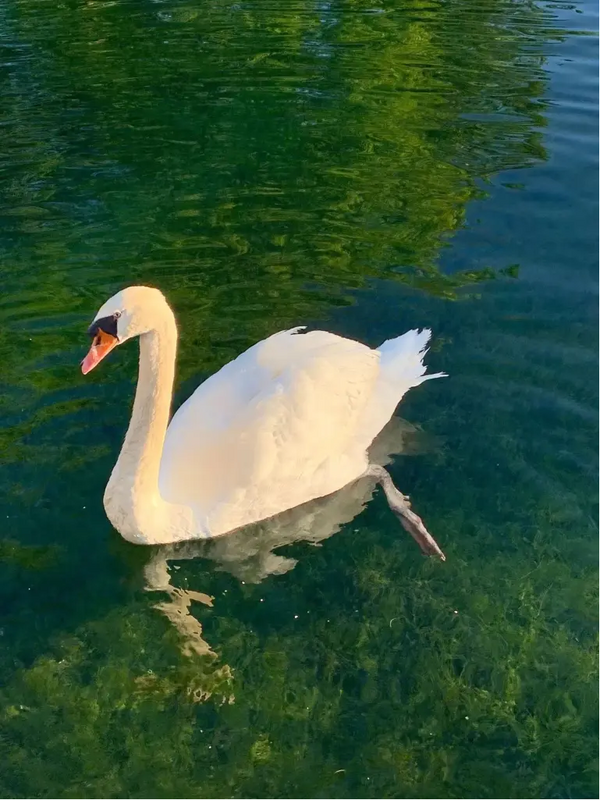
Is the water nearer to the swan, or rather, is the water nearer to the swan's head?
the swan

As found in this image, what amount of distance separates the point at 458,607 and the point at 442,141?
7924 millimetres

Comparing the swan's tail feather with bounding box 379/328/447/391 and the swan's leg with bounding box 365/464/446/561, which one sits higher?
the swan's tail feather with bounding box 379/328/447/391

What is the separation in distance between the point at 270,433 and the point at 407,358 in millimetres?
1820

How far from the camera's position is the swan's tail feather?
307 inches

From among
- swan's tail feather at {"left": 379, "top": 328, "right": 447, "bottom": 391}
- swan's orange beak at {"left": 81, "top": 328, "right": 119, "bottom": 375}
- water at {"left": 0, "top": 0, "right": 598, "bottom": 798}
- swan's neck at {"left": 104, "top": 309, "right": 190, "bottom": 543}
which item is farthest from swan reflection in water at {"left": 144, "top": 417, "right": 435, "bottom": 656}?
swan's orange beak at {"left": 81, "top": 328, "right": 119, "bottom": 375}

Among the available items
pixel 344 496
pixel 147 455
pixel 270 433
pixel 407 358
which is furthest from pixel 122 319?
pixel 407 358

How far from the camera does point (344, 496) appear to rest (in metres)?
7.22

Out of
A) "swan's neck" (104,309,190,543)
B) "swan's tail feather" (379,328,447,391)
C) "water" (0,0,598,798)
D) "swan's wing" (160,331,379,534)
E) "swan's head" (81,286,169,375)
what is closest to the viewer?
"water" (0,0,598,798)

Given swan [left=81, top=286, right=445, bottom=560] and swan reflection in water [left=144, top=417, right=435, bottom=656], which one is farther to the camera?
swan reflection in water [left=144, top=417, right=435, bottom=656]

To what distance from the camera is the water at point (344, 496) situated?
548 cm

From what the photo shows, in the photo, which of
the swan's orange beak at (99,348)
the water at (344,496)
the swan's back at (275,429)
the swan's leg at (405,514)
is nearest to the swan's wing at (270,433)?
the swan's back at (275,429)

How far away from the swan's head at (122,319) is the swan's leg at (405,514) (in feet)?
7.39

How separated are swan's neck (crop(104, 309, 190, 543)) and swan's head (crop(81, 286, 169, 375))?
0.16 metres

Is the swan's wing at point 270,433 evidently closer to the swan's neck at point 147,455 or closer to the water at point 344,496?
the swan's neck at point 147,455
